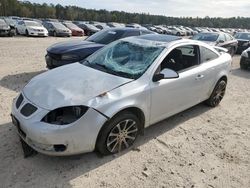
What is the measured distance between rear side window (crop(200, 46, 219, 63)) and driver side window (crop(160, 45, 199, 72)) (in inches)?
6.4

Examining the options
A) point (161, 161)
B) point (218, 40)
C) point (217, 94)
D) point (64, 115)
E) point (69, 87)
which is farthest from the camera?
point (218, 40)

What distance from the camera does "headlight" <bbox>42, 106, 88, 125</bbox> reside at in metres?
3.11

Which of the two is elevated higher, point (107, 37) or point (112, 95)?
point (107, 37)

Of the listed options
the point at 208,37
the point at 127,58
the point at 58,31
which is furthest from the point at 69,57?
the point at 58,31

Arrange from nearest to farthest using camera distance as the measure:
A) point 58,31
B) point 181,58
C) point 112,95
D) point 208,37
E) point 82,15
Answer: point 112,95
point 181,58
point 208,37
point 58,31
point 82,15

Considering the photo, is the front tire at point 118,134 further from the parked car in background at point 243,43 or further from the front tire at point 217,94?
the parked car in background at point 243,43

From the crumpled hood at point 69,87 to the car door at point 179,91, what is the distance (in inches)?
24.1

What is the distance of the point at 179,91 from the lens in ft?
14.2

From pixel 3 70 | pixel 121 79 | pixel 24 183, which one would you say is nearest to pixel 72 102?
pixel 121 79

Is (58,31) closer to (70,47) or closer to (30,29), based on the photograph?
(30,29)

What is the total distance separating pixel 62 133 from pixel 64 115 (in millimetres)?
286

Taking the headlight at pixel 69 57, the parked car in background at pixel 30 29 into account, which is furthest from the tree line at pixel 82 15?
the headlight at pixel 69 57

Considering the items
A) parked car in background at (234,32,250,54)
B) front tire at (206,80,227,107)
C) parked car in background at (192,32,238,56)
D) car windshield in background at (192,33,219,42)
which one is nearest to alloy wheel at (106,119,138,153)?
front tire at (206,80,227,107)

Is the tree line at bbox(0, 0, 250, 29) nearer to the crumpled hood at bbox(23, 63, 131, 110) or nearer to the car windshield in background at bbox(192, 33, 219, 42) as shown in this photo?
the car windshield in background at bbox(192, 33, 219, 42)
